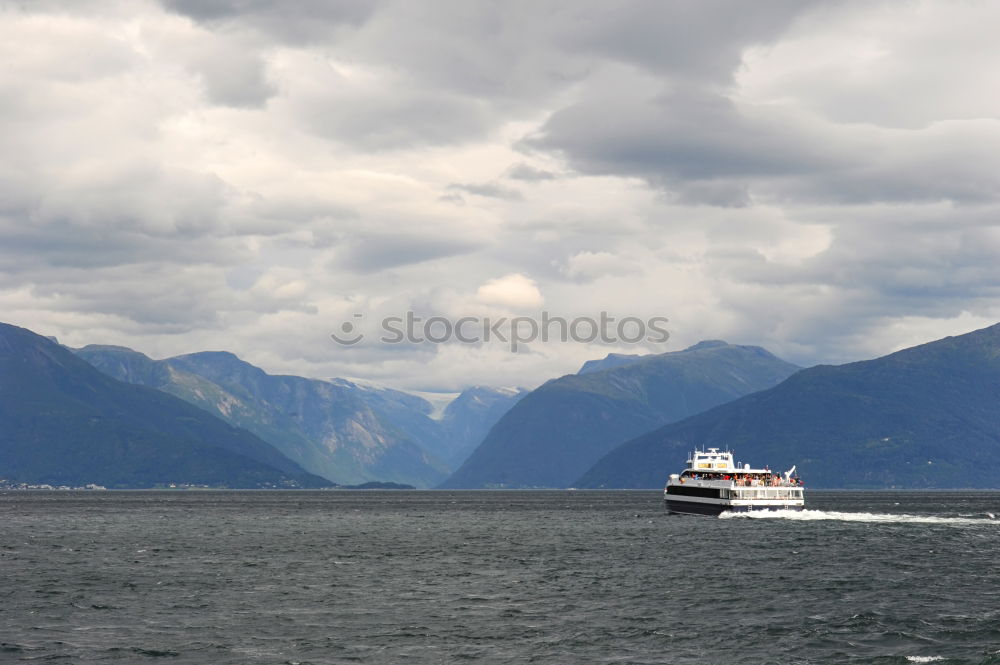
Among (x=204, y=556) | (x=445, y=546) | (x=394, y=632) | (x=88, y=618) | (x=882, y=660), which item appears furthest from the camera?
(x=445, y=546)

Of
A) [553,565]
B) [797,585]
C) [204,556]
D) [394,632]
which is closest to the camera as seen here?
[394,632]

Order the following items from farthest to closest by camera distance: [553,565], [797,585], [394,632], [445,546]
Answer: [445,546] → [553,565] → [797,585] → [394,632]

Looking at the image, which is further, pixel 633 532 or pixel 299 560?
pixel 633 532

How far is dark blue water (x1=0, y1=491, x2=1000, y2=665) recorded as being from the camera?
6819 cm

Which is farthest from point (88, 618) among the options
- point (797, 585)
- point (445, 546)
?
point (445, 546)

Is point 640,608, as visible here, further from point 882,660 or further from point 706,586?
point 882,660

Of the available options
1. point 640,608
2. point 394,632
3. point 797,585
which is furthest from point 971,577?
point 394,632

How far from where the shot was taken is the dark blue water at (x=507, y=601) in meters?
68.2

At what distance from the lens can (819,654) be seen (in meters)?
66.2

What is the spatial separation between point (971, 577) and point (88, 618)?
78.9 metres

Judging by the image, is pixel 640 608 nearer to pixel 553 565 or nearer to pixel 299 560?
pixel 553 565

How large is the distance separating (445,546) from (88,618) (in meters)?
73.6

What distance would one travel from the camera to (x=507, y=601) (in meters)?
90.7

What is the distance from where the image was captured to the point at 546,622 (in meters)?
79.4
